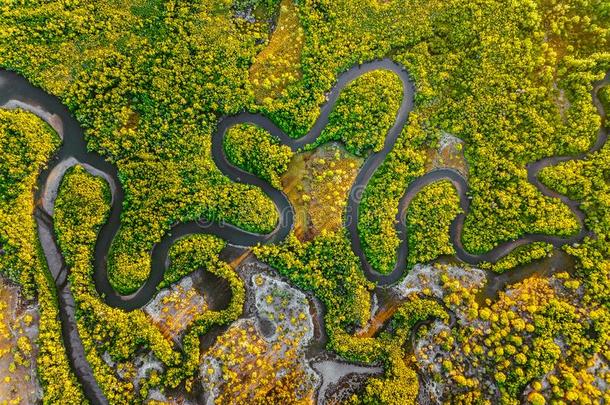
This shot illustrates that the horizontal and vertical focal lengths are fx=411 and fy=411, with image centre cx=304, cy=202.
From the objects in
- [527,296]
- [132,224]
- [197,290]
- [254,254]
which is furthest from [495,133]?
[132,224]

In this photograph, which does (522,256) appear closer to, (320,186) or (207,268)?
(320,186)

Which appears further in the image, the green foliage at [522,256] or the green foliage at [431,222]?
the green foliage at [431,222]

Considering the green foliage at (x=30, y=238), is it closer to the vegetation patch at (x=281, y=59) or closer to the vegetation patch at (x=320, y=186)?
the vegetation patch at (x=281, y=59)

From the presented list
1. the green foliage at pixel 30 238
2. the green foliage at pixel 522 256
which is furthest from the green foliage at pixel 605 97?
the green foliage at pixel 30 238

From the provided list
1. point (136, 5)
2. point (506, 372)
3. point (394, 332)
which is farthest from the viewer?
point (136, 5)

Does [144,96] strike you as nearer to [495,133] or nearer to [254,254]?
[254,254]

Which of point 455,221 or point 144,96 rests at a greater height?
point 144,96

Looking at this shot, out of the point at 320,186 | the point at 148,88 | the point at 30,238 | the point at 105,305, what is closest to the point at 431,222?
the point at 320,186
